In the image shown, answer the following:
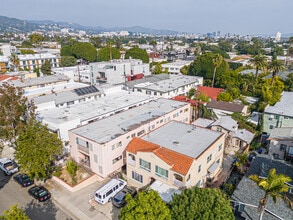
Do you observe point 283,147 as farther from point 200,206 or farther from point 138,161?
point 138,161

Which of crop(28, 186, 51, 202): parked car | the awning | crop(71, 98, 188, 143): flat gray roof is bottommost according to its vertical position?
crop(28, 186, 51, 202): parked car

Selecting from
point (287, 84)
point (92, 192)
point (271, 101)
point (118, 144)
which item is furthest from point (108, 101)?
point (287, 84)

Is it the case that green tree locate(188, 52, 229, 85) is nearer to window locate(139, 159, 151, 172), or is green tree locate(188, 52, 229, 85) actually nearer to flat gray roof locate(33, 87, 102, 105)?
flat gray roof locate(33, 87, 102, 105)

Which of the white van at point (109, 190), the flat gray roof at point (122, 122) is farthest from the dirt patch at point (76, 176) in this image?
the flat gray roof at point (122, 122)

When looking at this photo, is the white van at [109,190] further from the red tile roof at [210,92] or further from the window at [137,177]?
the red tile roof at [210,92]

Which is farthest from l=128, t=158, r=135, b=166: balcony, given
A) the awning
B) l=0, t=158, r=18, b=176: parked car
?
l=0, t=158, r=18, b=176: parked car

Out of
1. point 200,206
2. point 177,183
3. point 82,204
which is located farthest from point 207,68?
point 200,206
